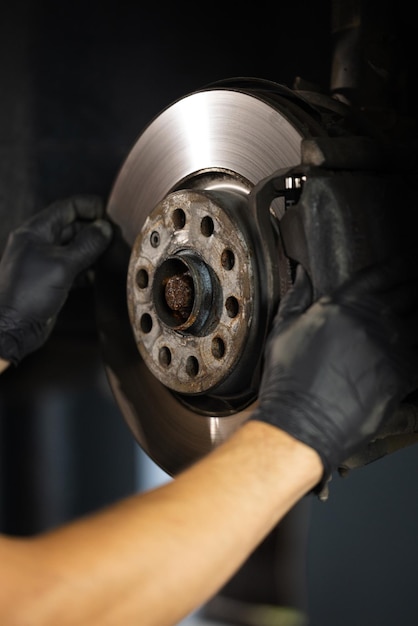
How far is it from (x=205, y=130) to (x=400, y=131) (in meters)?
0.22

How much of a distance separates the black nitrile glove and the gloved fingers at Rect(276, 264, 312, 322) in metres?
0.02

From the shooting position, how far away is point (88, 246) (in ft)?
3.72

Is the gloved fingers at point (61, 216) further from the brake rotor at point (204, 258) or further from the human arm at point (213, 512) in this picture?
the human arm at point (213, 512)

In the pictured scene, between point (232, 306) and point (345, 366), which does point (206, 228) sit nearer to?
point (232, 306)

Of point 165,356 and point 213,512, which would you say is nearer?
point 213,512

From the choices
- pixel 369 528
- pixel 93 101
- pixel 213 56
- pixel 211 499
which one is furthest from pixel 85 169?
pixel 211 499

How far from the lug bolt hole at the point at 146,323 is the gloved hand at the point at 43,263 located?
192mm

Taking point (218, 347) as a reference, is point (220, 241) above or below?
above

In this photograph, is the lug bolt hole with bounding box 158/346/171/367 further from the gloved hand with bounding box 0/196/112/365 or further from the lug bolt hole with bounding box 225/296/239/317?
the gloved hand with bounding box 0/196/112/365

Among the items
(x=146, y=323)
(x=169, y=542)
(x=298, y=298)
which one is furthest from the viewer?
(x=146, y=323)

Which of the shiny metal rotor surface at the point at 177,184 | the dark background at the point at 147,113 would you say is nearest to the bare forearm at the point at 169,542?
the shiny metal rotor surface at the point at 177,184

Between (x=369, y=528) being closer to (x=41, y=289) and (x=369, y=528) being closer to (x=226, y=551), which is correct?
(x=41, y=289)

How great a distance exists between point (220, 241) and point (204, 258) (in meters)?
0.03

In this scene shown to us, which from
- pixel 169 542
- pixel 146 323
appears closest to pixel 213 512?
pixel 169 542
